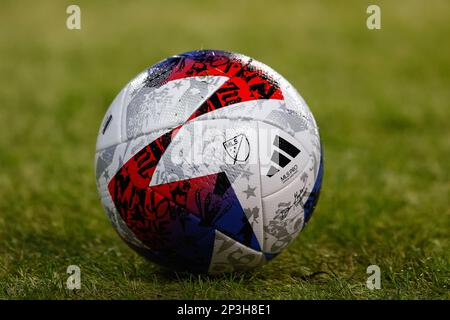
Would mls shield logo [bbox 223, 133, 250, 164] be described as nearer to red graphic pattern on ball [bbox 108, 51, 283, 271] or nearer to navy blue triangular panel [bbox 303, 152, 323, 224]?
red graphic pattern on ball [bbox 108, 51, 283, 271]

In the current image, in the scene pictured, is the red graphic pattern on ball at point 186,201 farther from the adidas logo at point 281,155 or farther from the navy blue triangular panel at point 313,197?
the navy blue triangular panel at point 313,197

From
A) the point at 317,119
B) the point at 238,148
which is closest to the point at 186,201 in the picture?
the point at 238,148

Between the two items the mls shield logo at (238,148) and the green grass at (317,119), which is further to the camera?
the green grass at (317,119)

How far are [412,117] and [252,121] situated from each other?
5.20 meters

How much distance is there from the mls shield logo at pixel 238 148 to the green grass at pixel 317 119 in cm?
71

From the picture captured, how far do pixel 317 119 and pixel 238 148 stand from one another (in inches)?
199

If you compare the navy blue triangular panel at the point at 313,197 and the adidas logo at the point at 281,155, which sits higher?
the adidas logo at the point at 281,155

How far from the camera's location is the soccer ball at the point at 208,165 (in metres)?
3.67

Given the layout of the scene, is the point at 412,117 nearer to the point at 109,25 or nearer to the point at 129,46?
the point at 129,46

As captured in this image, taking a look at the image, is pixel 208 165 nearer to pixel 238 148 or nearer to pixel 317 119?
pixel 238 148

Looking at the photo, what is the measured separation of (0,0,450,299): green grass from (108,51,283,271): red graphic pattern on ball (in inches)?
9.6

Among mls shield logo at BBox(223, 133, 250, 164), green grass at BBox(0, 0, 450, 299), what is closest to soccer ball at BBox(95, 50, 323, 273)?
mls shield logo at BBox(223, 133, 250, 164)

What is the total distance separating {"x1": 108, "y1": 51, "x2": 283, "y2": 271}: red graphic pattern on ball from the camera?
12.0ft

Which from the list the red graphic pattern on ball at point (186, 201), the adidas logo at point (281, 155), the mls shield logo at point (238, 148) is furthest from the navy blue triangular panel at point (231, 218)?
the adidas logo at point (281, 155)
